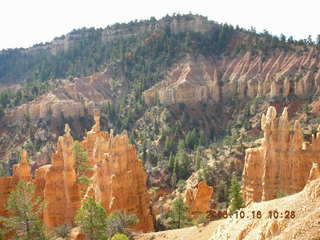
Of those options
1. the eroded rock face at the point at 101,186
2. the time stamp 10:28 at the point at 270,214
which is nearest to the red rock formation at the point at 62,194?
the eroded rock face at the point at 101,186

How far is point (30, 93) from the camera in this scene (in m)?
110

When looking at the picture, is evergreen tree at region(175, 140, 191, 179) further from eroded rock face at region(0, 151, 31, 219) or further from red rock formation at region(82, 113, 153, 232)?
eroded rock face at region(0, 151, 31, 219)

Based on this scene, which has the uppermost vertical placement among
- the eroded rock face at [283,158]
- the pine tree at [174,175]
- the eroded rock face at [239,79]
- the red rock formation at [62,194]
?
the eroded rock face at [239,79]

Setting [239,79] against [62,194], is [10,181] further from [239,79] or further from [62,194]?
[239,79]

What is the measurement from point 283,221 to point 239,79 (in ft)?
289

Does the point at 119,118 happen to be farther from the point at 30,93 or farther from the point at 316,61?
the point at 316,61

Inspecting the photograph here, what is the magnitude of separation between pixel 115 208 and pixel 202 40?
302 feet

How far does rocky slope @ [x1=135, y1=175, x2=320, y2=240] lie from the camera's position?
672 inches

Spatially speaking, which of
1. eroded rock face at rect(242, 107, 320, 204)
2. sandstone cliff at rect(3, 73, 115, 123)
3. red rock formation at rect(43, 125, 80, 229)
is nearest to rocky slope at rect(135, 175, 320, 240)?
eroded rock face at rect(242, 107, 320, 204)

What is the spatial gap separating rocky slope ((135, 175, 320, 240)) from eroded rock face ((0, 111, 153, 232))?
16.5m

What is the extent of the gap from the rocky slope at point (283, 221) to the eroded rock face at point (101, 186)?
54.0 feet

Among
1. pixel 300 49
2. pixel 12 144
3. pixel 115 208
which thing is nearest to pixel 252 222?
pixel 115 208

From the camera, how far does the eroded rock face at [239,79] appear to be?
9188cm

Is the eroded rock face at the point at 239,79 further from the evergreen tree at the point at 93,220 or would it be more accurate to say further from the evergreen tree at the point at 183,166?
the evergreen tree at the point at 93,220
